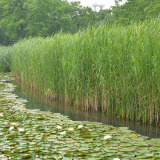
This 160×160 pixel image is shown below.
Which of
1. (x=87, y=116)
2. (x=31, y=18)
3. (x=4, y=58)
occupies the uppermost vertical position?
(x=31, y=18)

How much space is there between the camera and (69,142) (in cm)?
326

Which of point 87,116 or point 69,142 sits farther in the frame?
point 87,116

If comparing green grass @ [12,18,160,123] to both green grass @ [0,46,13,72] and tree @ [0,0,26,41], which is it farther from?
tree @ [0,0,26,41]

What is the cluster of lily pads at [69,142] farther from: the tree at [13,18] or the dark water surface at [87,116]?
the tree at [13,18]

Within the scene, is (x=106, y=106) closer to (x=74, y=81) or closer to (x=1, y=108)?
(x=74, y=81)

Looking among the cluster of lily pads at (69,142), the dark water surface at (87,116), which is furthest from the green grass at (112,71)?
the cluster of lily pads at (69,142)

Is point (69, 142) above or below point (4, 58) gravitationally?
below

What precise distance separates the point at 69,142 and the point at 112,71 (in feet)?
6.99

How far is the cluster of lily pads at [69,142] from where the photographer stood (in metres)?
2.83

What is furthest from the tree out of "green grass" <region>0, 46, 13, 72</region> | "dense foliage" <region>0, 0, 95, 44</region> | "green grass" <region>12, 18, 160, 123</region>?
"green grass" <region>12, 18, 160, 123</region>

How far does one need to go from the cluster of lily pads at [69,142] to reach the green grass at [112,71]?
77 centimetres

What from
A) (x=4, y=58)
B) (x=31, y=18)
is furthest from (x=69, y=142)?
(x=31, y=18)

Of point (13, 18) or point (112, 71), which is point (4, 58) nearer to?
point (112, 71)

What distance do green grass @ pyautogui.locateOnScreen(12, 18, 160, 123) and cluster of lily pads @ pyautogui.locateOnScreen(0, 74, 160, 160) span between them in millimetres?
775
